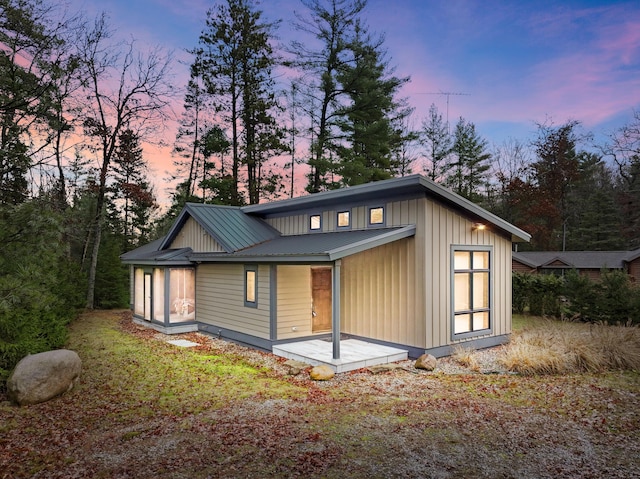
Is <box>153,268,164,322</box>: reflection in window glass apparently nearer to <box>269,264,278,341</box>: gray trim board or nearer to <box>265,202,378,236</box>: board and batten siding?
<box>265,202,378,236</box>: board and batten siding

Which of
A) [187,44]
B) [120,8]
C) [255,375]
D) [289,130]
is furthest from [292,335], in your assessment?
[187,44]

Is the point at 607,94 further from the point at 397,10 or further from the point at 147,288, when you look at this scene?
the point at 147,288

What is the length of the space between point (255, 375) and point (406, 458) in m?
4.05

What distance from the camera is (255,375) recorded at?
7.61m

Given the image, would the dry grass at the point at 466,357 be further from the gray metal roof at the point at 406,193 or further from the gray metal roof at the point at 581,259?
the gray metal roof at the point at 581,259

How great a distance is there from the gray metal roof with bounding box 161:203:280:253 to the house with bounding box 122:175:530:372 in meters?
0.06

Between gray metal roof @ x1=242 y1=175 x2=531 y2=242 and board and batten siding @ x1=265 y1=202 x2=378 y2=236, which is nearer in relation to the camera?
gray metal roof @ x1=242 y1=175 x2=531 y2=242

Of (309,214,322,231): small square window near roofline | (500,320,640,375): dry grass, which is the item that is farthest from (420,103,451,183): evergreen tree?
(500,320,640,375): dry grass

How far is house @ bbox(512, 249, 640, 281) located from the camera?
23.0 metres

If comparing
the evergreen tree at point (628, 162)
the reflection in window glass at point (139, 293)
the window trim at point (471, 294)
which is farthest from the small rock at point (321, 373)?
the evergreen tree at point (628, 162)

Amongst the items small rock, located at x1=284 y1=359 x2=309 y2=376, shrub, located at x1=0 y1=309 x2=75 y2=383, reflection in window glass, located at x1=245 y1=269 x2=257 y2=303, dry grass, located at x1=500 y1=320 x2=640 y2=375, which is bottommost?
small rock, located at x1=284 y1=359 x2=309 y2=376

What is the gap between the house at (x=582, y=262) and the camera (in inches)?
904

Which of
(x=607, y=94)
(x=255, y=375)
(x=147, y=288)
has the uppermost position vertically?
(x=607, y=94)

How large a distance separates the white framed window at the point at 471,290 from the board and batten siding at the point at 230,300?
4441mm
